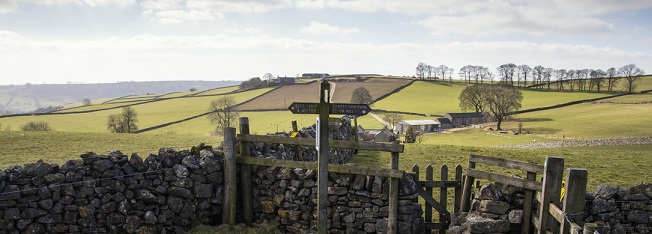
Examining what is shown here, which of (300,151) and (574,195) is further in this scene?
(300,151)

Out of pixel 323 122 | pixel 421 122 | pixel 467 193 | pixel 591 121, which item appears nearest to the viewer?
pixel 323 122

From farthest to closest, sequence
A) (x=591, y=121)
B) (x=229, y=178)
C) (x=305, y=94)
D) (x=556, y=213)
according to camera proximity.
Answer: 1. (x=305, y=94)
2. (x=591, y=121)
3. (x=229, y=178)
4. (x=556, y=213)

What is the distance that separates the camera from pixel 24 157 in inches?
729

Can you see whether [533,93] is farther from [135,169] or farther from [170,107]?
[135,169]

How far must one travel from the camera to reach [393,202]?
8852 mm

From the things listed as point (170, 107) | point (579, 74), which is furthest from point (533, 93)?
→ point (170, 107)

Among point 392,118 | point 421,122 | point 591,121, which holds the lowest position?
point 421,122

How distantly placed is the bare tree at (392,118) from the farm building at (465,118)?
1199cm

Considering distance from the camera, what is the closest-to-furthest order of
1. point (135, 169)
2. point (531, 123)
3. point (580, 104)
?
1. point (135, 169)
2. point (531, 123)
3. point (580, 104)

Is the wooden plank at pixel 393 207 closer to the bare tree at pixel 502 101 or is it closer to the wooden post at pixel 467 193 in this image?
the wooden post at pixel 467 193

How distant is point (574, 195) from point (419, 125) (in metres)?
69.9

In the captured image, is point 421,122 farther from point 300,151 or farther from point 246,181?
point 246,181

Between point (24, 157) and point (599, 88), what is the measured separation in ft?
376

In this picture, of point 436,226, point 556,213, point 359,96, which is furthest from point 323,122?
point 359,96
